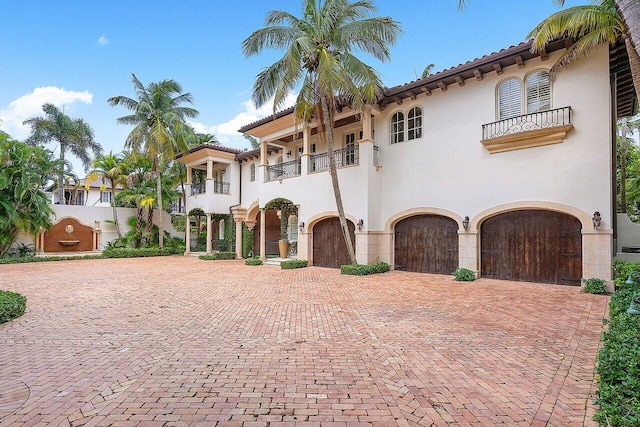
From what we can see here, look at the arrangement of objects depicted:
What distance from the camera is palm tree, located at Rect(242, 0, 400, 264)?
478 inches

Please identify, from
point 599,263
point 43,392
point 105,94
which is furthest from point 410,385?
point 105,94

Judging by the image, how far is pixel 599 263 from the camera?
31.8 feet

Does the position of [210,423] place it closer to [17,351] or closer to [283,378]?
[283,378]

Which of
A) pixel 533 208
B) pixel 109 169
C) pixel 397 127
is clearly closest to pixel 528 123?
pixel 533 208

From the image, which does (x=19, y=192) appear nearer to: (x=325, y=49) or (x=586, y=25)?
(x=325, y=49)

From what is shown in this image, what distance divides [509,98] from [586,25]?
304 centimetres

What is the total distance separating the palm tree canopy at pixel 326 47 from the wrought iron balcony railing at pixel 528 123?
4486mm

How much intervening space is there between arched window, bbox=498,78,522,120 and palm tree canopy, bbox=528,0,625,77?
2.17 m

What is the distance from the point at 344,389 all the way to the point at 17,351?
201 inches

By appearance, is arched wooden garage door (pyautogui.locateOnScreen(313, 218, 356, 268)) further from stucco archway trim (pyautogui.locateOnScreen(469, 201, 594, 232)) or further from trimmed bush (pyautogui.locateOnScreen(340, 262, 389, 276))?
stucco archway trim (pyautogui.locateOnScreen(469, 201, 594, 232))

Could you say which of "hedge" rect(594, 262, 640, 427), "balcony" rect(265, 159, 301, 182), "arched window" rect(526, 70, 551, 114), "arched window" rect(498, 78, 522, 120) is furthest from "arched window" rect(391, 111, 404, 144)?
"hedge" rect(594, 262, 640, 427)

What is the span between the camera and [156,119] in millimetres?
22766

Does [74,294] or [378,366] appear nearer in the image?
[378,366]

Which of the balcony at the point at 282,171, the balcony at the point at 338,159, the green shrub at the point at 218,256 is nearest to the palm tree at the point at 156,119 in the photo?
the green shrub at the point at 218,256
